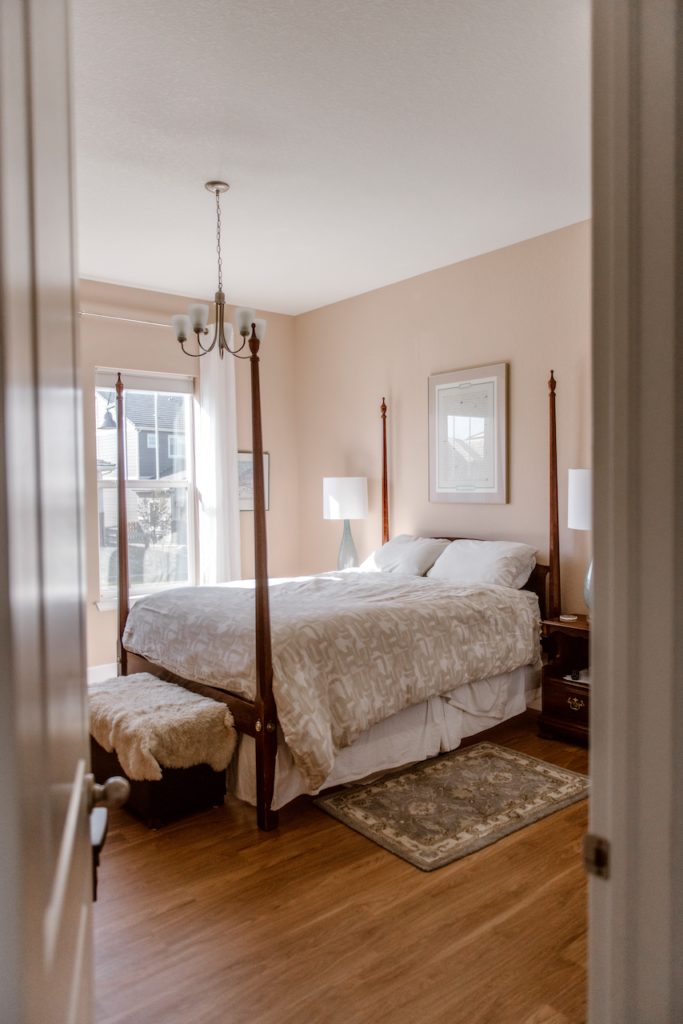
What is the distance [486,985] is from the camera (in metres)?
1.89

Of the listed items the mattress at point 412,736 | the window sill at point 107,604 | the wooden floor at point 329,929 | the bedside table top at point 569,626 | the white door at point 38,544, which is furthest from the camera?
the window sill at point 107,604

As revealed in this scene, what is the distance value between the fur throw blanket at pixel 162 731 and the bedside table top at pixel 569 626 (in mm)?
1833

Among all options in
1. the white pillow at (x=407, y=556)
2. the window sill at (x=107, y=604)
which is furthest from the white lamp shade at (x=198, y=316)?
the window sill at (x=107, y=604)

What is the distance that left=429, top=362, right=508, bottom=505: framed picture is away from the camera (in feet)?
14.8

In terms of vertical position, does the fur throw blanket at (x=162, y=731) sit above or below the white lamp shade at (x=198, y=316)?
below

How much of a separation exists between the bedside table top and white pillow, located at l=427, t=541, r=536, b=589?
293 mm

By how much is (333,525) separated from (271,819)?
3.43m

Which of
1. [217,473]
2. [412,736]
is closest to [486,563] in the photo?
[412,736]

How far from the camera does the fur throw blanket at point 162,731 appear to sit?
272cm

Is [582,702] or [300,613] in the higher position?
[300,613]

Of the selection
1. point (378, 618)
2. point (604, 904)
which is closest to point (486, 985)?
point (604, 904)

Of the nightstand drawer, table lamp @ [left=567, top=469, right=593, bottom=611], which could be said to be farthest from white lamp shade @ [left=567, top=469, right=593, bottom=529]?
the nightstand drawer

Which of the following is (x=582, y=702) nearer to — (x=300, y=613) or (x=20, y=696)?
(x=300, y=613)

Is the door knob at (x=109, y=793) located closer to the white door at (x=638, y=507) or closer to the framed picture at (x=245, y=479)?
the white door at (x=638, y=507)
